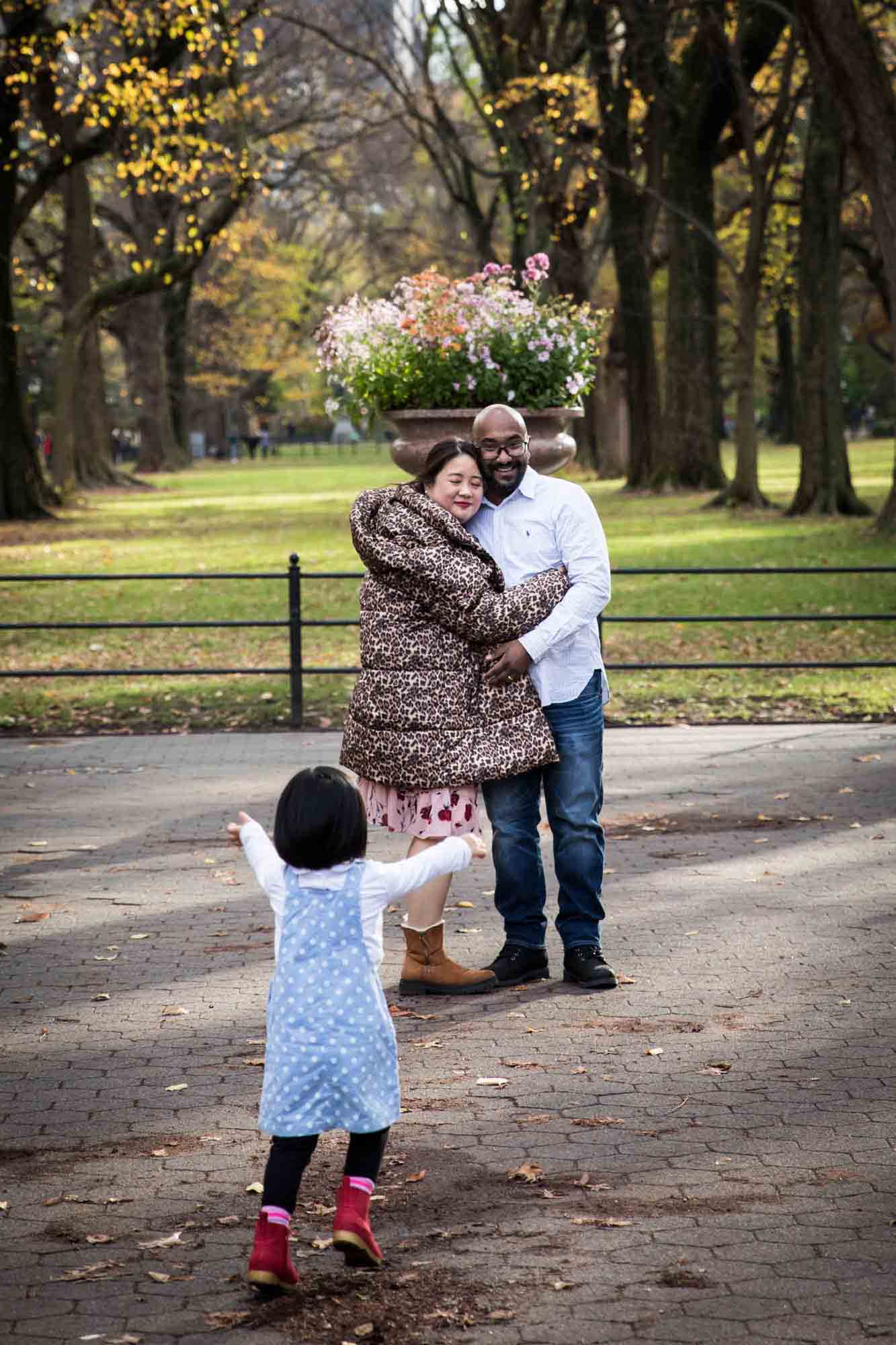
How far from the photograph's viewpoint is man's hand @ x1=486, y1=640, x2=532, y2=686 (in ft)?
19.6

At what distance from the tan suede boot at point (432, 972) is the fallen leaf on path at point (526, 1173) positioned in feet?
5.50

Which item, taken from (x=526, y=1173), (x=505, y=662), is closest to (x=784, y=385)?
(x=505, y=662)

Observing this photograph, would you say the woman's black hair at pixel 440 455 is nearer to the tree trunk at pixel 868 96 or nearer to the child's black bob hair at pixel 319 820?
the child's black bob hair at pixel 319 820

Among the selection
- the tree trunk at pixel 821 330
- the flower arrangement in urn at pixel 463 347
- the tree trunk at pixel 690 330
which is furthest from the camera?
the tree trunk at pixel 690 330

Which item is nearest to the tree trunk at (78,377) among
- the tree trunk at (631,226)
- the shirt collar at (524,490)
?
the tree trunk at (631,226)

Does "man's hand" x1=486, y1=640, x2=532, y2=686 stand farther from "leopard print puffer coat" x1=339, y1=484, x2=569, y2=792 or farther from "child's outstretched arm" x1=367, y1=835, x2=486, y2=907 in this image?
"child's outstretched arm" x1=367, y1=835, x2=486, y2=907

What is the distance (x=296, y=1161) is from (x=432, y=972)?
7.83ft

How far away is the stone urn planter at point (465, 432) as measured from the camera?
405 inches

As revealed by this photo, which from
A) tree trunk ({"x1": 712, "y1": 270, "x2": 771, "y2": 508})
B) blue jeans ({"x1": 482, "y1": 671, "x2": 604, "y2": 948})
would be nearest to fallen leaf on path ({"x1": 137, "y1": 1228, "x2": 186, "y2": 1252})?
blue jeans ({"x1": 482, "y1": 671, "x2": 604, "y2": 948})

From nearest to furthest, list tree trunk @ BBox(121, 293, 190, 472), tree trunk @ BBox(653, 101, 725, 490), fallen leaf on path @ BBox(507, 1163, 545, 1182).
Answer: fallen leaf on path @ BBox(507, 1163, 545, 1182) → tree trunk @ BBox(653, 101, 725, 490) → tree trunk @ BBox(121, 293, 190, 472)

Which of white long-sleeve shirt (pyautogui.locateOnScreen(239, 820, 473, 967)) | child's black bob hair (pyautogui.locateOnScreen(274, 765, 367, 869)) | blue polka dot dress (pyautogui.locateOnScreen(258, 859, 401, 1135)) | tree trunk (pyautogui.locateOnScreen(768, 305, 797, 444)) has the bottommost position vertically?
blue polka dot dress (pyautogui.locateOnScreen(258, 859, 401, 1135))

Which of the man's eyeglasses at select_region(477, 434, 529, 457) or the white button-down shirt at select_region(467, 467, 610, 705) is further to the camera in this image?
the white button-down shirt at select_region(467, 467, 610, 705)

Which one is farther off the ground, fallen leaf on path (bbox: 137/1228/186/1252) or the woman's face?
the woman's face

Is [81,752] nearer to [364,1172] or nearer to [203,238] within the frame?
[364,1172]
